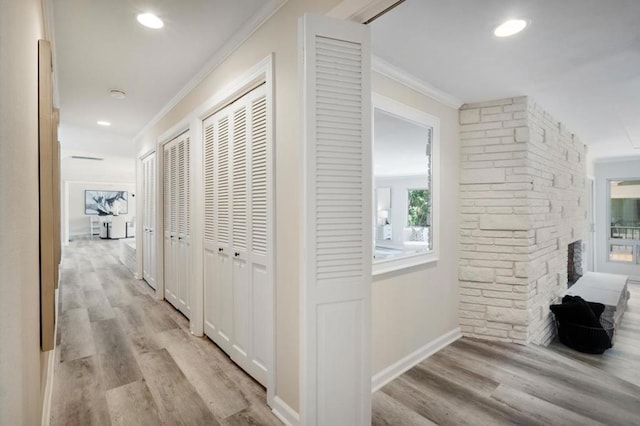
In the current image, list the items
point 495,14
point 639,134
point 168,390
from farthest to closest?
point 639,134
point 168,390
point 495,14

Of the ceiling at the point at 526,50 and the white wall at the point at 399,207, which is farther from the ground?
the ceiling at the point at 526,50

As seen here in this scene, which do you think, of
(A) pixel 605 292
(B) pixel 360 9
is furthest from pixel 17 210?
(A) pixel 605 292

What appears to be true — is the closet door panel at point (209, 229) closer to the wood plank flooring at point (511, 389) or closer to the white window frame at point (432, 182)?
the white window frame at point (432, 182)

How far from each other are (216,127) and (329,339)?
6.79 ft

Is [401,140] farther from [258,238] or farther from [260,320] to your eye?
[260,320]

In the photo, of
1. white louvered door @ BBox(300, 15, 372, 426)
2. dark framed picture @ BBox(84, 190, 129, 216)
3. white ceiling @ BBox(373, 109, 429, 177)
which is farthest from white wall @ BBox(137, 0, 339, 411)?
dark framed picture @ BBox(84, 190, 129, 216)

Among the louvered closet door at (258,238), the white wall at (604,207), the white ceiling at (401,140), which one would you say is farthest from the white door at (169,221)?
the white wall at (604,207)

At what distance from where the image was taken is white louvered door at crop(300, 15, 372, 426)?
1346 mm

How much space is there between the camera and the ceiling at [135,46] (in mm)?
1874

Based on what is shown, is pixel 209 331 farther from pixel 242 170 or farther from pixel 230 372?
pixel 242 170

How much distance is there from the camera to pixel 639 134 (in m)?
4.30

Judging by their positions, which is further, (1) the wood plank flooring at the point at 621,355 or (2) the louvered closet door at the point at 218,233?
(1) the wood plank flooring at the point at 621,355

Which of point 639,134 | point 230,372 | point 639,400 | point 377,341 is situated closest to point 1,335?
point 230,372

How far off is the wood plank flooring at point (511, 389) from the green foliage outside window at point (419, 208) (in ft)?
4.05
